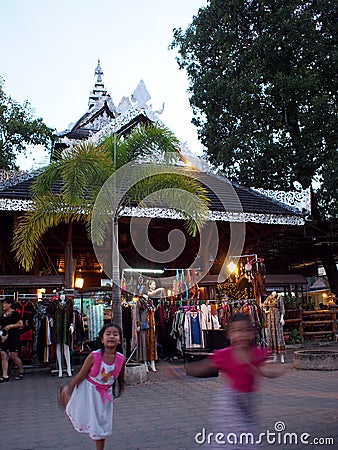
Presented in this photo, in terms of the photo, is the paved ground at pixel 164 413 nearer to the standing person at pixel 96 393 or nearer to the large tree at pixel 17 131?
the standing person at pixel 96 393

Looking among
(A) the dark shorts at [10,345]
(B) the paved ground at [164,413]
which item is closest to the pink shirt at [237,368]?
(B) the paved ground at [164,413]

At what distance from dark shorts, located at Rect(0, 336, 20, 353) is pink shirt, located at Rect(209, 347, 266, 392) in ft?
26.2

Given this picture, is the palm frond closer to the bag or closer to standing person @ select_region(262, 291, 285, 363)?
the bag

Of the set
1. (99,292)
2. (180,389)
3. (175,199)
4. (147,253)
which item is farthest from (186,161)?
(180,389)

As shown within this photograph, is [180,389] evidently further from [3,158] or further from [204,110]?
[3,158]

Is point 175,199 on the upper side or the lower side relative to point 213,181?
lower

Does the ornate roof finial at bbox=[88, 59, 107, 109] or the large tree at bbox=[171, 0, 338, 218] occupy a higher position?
the ornate roof finial at bbox=[88, 59, 107, 109]

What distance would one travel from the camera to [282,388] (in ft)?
28.2

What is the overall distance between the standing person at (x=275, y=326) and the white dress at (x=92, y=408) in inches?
346

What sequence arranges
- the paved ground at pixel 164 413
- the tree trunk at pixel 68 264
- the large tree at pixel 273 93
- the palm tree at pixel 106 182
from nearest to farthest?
the paved ground at pixel 164 413 < the palm tree at pixel 106 182 < the tree trunk at pixel 68 264 < the large tree at pixel 273 93

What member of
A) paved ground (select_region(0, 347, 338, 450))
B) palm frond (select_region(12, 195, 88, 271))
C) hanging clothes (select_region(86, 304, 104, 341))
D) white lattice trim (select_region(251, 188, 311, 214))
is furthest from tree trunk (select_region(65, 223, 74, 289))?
white lattice trim (select_region(251, 188, 311, 214))

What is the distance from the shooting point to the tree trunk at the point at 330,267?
21531 millimetres

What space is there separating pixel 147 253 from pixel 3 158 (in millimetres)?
10056

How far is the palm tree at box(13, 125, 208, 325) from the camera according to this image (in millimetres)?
10211
